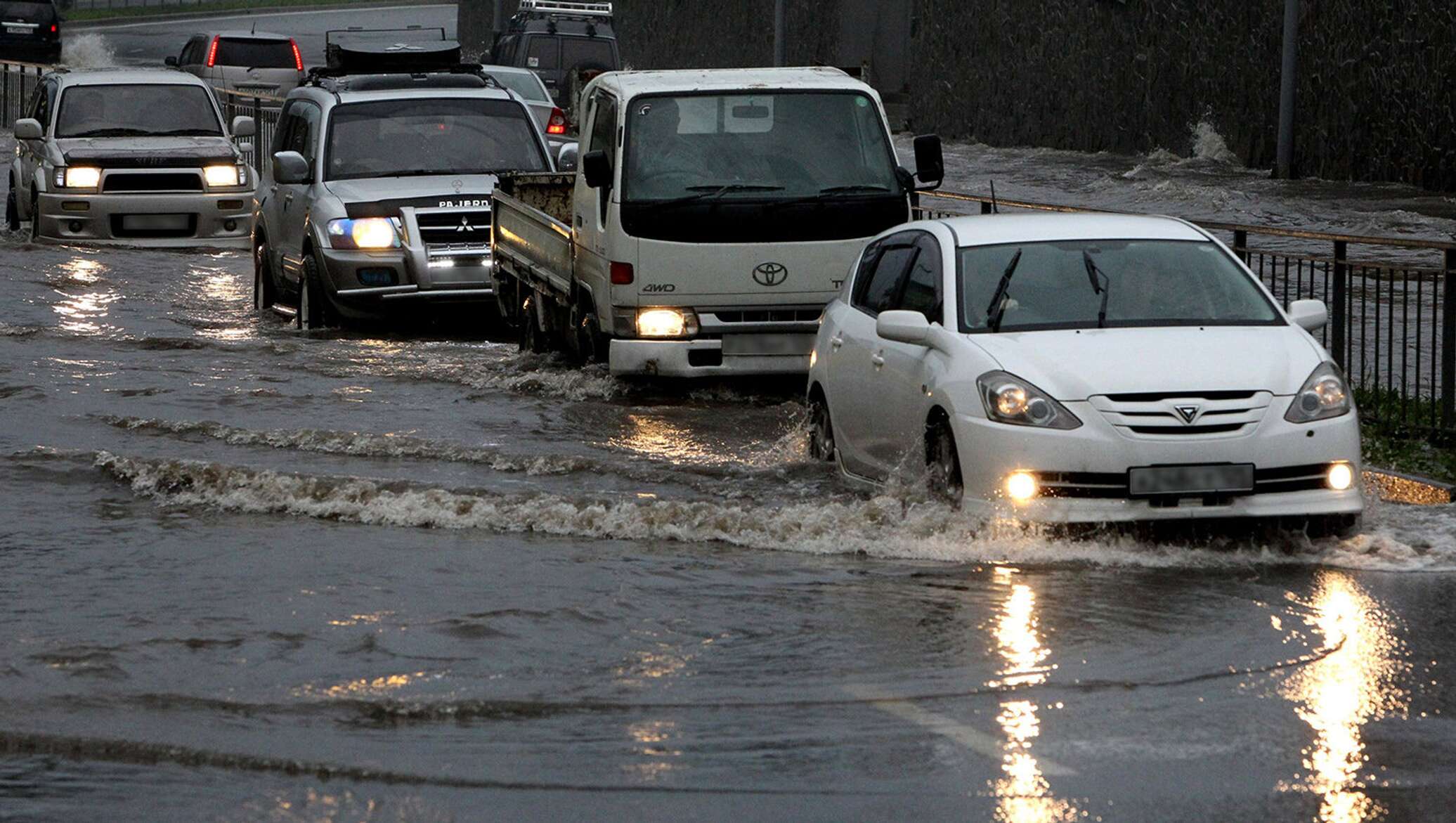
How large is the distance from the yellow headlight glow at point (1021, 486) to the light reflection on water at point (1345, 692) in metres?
1.08

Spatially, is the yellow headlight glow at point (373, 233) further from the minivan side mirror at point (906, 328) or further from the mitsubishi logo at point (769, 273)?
the minivan side mirror at point (906, 328)

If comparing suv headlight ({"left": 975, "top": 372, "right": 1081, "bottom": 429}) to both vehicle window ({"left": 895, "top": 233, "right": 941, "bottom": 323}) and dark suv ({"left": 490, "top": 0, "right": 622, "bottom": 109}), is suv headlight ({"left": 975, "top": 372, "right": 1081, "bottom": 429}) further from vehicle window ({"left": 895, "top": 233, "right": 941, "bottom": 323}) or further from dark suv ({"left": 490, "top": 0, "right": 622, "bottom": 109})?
dark suv ({"left": 490, "top": 0, "right": 622, "bottom": 109})

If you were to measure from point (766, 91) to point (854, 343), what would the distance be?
142 inches

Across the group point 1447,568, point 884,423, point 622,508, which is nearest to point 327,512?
point 622,508

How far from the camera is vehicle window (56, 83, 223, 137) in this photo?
23.5 meters

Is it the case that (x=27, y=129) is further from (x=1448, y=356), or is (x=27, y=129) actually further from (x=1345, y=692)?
(x=1345, y=692)

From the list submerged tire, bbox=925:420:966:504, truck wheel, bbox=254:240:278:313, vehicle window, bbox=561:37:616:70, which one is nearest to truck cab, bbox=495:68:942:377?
submerged tire, bbox=925:420:966:504

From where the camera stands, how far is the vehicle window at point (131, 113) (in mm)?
23484

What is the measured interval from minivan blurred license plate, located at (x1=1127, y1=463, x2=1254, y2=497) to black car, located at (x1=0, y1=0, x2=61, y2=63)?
162ft

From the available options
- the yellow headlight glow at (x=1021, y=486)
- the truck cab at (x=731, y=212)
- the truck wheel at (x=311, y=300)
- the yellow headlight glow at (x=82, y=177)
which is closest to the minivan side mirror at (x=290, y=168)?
the truck wheel at (x=311, y=300)

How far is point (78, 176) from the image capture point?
2280 centimetres

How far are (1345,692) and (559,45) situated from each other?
32.9 metres

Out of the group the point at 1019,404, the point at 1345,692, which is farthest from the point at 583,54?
the point at 1345,692

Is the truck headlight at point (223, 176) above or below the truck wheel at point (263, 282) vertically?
above
